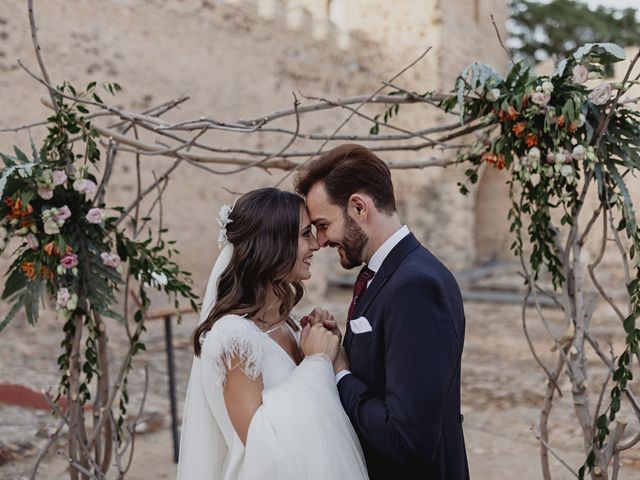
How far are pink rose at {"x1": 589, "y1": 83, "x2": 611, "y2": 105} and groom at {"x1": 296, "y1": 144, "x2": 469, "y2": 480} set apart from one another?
2.74 feet

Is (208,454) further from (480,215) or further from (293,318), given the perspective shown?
(480,215)

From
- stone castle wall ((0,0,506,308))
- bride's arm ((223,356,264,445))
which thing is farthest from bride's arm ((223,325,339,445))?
stone castle wall ((0,0,506,308))

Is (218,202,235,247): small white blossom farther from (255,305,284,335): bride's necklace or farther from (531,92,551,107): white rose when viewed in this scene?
(531,92,551,107): white rose

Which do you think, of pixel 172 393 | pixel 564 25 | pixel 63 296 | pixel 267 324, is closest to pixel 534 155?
pixel 267 324

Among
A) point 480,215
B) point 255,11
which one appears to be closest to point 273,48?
point 255,11

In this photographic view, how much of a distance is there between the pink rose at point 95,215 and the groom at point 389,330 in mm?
743

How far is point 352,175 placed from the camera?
150 cm

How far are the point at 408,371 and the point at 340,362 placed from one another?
292 mm

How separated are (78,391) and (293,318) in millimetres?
902

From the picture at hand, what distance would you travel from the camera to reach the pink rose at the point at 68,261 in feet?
6.47

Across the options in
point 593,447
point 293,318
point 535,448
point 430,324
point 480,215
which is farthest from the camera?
point 480,215

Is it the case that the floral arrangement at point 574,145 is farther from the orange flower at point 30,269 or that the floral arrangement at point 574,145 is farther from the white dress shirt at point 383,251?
the orange flower at point 30,269

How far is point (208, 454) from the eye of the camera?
1.62 m

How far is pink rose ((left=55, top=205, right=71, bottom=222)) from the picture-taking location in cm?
196
